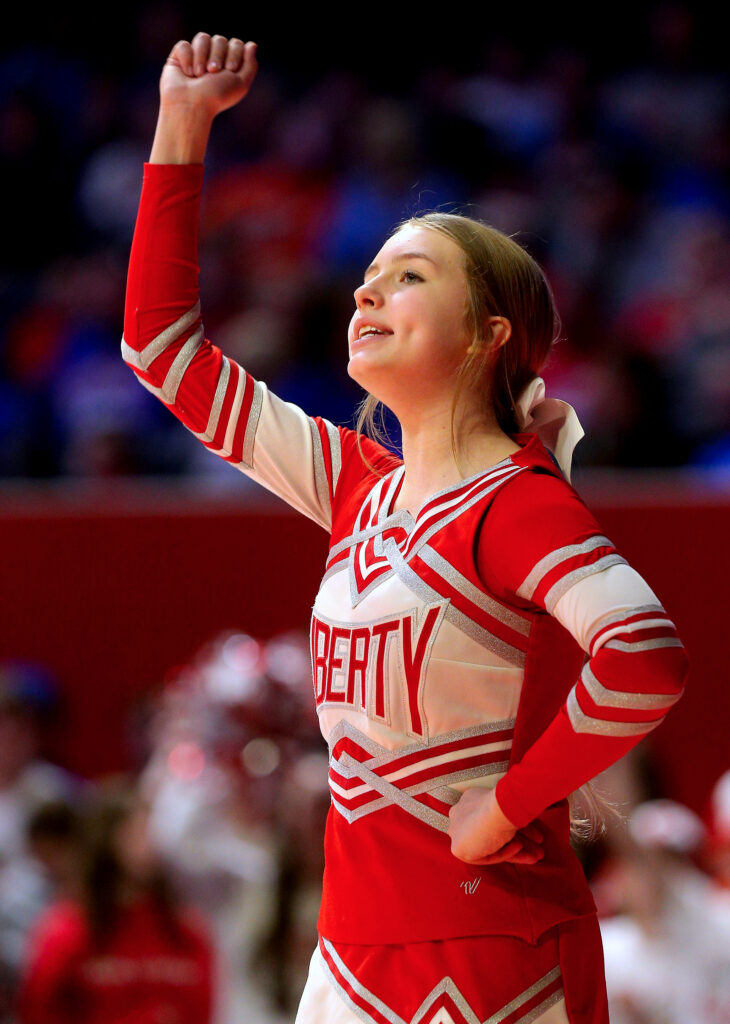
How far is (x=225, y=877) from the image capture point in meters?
3.85

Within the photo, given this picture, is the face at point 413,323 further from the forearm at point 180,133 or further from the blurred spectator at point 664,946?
the blurred spectator at point 664,946

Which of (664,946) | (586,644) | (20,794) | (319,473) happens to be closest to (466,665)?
(586,644)

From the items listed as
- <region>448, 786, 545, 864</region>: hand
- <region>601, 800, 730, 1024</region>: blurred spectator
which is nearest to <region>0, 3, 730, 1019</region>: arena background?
<region>601, 800, 730, 1024</region>: blurred spectator

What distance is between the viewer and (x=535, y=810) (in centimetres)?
147

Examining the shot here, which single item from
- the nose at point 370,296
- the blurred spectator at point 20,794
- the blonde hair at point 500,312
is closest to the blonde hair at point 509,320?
the blonde hair at point 500,312

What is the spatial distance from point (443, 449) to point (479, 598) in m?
0.22

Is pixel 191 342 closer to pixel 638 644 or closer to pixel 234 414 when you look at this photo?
pixel 234 414

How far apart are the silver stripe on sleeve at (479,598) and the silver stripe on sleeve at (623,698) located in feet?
0.49

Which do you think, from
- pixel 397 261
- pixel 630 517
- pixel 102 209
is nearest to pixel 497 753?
pixel 397 261

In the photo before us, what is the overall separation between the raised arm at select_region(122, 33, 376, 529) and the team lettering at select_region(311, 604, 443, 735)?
26 centimetres

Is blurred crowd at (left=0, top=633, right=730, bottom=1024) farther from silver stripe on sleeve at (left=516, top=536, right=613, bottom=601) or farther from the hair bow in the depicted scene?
silver stripe on sleeve at (left=516, top=536, right=613, bottom=601)

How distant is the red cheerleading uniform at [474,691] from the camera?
1.44 meters

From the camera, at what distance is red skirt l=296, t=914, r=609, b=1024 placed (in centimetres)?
151

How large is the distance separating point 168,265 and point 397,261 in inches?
11.2
